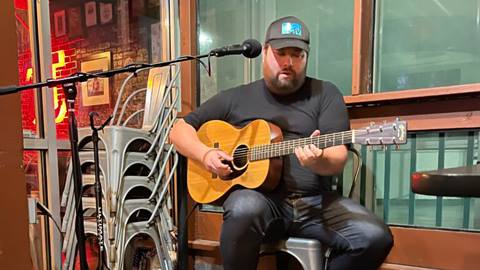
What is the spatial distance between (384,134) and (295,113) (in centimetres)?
41

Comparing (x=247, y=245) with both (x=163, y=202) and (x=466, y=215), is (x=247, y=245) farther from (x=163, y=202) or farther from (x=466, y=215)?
(x=466, y=215)

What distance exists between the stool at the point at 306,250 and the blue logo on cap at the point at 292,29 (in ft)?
2.40

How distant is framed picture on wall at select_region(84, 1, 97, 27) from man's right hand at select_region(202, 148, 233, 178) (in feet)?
6.06

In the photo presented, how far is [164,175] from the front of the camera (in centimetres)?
181

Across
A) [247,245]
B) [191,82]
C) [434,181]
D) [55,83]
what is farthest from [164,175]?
[434,181]

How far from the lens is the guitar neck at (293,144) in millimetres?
1152

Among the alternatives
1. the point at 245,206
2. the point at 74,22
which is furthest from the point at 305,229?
the point at 74,22

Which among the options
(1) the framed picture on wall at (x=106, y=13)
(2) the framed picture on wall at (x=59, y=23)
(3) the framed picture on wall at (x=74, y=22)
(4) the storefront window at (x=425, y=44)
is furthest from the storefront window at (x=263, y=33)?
(2) the framed picture on wall at (x=59, y=23)

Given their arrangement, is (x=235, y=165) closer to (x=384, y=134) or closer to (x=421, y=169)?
(x=384, y=134)

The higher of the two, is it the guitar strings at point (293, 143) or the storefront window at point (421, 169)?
the guitar strings at point (293, 143)

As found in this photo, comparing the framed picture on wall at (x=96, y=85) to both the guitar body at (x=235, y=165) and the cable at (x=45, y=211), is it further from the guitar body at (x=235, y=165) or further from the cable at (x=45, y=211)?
the guitar body at (x=235, y=165)

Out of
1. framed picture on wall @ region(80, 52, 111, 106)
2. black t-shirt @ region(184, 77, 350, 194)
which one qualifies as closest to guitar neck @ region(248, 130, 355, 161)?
black t-shirt @ region(184, 77, 350, 194)

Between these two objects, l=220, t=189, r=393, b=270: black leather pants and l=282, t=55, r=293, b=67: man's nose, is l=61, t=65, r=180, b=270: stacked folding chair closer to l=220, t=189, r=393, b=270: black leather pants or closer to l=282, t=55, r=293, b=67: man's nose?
l=220, t=189, r=393, b=270: black leather pants

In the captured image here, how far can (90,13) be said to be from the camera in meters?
2.74
